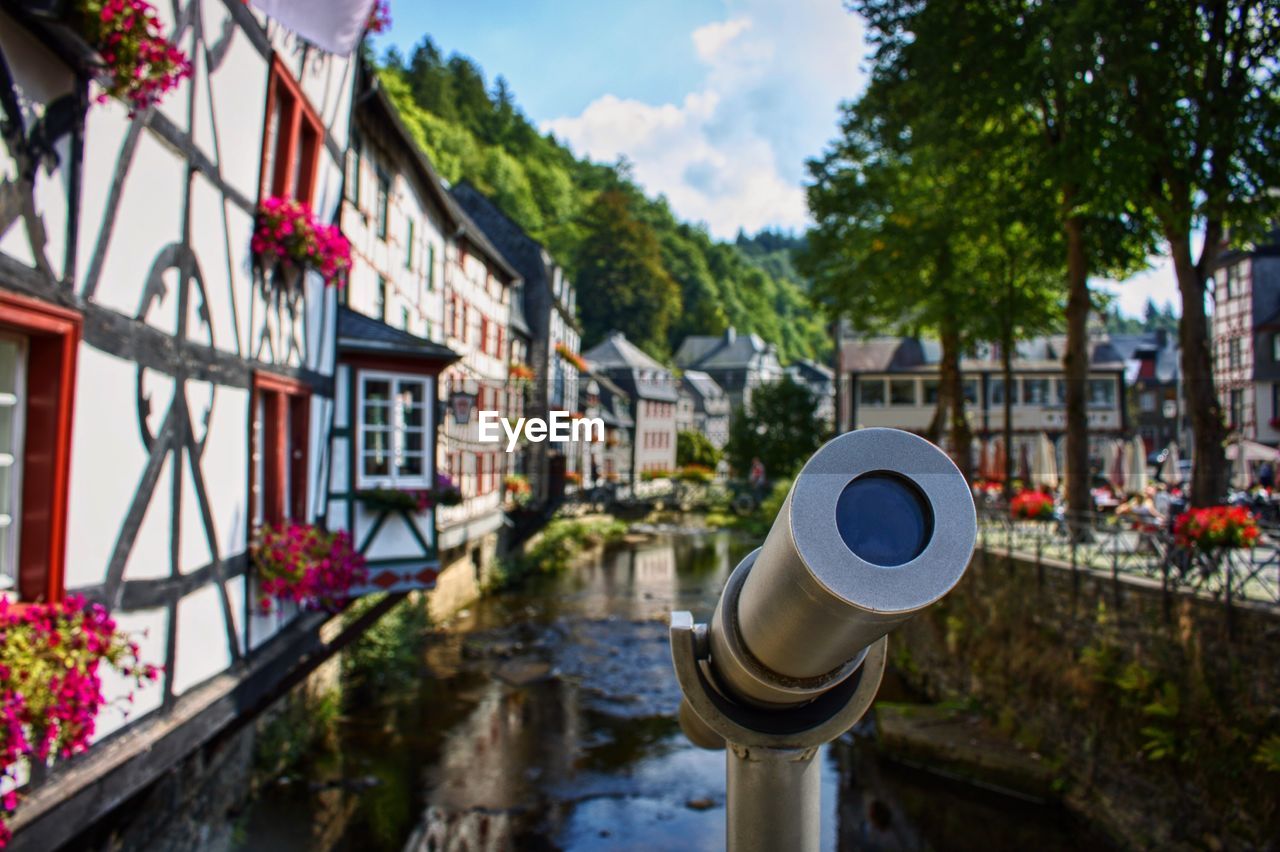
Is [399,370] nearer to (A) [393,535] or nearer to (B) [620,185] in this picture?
(A) [393,535]

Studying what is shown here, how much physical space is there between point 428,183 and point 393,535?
27.9 feet

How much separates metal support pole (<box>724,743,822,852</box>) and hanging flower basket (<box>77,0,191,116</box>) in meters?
4.46

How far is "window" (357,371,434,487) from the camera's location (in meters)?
10.2

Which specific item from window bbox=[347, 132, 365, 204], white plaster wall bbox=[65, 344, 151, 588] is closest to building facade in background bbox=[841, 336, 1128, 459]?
window bbox=[347, 132, 365, 204]

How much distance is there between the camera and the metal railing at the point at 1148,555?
35.1 ft

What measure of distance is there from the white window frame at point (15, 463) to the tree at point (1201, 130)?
40.3 ft

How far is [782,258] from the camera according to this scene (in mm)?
188250

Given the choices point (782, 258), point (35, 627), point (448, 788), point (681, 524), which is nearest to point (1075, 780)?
point (448, 788)

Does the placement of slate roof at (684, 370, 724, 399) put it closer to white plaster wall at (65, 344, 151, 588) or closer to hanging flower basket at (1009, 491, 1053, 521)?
hanging flower basket at (1009, 491, 1053, 521)

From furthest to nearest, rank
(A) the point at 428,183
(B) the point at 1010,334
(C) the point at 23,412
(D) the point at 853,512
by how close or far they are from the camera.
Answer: (B) the point at 1010,334 < (A) the point at 428,183 < (C) the point at 23,412 < (D) the point at 853,512

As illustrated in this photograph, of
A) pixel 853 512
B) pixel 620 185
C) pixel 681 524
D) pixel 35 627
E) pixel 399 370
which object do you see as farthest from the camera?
pixel 620 185

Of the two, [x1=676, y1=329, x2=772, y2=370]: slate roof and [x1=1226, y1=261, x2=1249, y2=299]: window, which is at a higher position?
[x1=676, y1=329, x2=772, y2=370]: slate roof

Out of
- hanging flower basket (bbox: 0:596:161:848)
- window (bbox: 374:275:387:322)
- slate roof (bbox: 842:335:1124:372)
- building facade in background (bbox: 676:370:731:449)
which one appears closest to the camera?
hanging flower basket (bbox: 0:596:161:848)

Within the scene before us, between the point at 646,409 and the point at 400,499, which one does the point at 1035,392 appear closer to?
the point at 646,409
